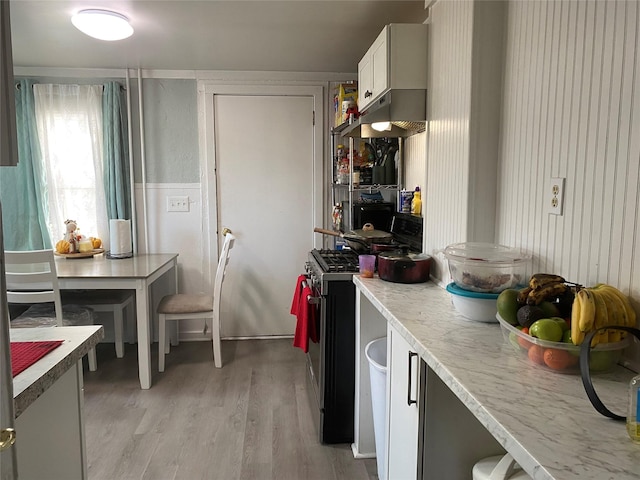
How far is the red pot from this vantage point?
80.2 inches

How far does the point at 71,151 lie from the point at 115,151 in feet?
1.14

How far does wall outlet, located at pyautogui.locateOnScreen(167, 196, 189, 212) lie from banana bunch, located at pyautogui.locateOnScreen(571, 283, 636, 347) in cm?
323

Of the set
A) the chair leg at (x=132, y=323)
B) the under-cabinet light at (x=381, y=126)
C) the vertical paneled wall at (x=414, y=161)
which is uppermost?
the under-cabinet light at (x=381, y=126)

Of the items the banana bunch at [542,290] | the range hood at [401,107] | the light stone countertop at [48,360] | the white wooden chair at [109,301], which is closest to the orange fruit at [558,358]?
the banana bunch at [542,290]

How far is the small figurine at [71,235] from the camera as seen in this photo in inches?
139

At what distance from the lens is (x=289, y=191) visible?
3.86 metres

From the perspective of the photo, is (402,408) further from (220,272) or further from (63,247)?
(63,247)

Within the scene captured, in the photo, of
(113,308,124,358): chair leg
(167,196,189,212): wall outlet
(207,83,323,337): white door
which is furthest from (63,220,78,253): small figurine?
(207,83,323,337): white door

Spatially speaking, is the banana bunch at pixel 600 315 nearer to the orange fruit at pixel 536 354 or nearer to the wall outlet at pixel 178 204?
the orange fruit at pixel 536 354

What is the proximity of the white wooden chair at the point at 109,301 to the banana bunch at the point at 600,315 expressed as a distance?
3.06 metres

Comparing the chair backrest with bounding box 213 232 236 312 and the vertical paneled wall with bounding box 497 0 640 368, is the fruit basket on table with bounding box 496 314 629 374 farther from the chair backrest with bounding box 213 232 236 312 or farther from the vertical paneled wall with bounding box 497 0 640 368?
the chair backrest with bounding box 213 232 236 312

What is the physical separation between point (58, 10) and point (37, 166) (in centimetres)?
156

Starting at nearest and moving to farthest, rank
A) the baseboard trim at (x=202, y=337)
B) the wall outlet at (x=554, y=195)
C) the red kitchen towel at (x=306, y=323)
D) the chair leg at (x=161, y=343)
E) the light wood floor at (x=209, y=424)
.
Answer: the wall outlet at (x=554, y=195), the light wood floor at (x=209, y=424), the red kitchen towel at (x=306, y=323), the chair leg at (x=161, y=343), the baseboard trim at (x=202, y=337)

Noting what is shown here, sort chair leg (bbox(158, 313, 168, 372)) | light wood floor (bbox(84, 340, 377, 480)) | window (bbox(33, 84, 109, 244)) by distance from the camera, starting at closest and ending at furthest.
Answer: light wood floor (bbox(84, 340, 377, 480)) → chair leg (bbox(158, 313, 168, 372)) → window (bbox(33, 84, 109, 244))
